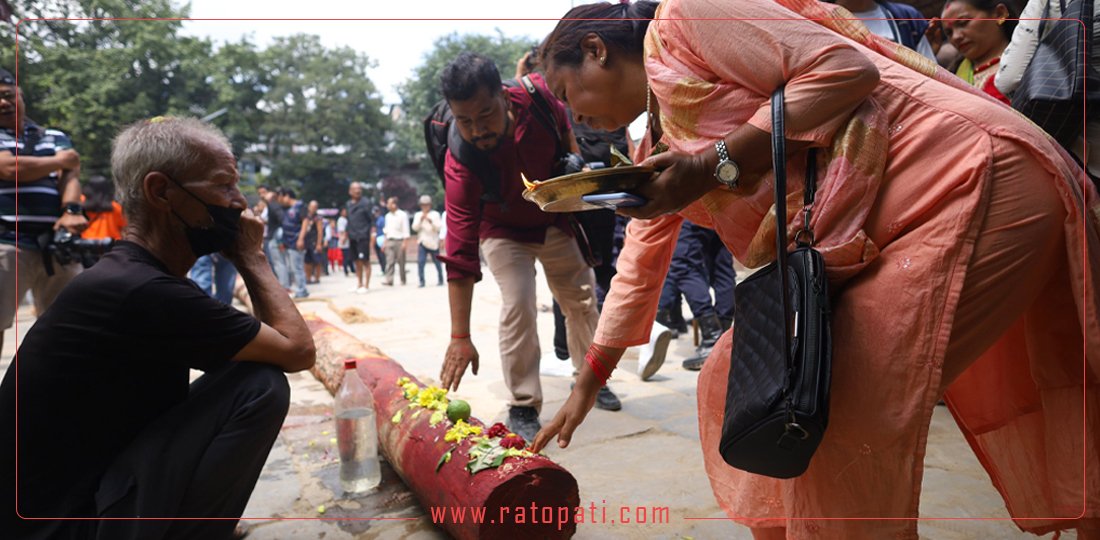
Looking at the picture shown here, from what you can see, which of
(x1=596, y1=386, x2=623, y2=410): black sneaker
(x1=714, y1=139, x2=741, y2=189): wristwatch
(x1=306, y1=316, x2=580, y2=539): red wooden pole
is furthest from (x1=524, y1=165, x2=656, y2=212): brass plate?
(x1=596, y1=386, x2=623, y2=410): black sneaker

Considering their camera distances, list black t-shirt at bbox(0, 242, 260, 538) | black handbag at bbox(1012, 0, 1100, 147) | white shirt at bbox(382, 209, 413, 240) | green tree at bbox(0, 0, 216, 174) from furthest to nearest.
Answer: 1. green tree at bbox(0, 0, 216, 174)
2. white shirt at bbox(382, 209, 413, 240)
3. black handbag at bbox(1012, 0, 1100, 147)
4. black t-shirt at bbox(0, 242, 260, 538)

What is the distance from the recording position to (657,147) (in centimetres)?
156

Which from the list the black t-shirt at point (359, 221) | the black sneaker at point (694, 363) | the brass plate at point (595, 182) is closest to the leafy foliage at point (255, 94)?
the black t-shirt at point (359, 221)

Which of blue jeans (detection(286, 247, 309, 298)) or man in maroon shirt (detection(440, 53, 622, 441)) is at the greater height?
man in maroon shirt (detection(440, 53, 622, 441))

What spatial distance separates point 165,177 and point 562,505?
4.98 ft

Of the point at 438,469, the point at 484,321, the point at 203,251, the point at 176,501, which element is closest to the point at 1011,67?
the point at 438,469

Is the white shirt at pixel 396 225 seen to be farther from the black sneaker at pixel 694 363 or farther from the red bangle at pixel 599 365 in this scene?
the red bangle at pixel 599 365

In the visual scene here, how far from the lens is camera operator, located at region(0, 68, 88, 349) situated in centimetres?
398

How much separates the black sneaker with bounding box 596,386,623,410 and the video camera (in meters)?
3.22

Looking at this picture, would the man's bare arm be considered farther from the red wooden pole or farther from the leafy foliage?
the leafy foliage

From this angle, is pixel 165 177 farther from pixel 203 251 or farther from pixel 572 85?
pixel 572 85

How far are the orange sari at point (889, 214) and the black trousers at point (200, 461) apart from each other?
141cm

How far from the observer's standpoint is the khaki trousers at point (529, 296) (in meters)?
3.35

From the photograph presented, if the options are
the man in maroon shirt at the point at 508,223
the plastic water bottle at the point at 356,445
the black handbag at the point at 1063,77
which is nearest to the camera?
the black handbag at the point at 1063,77
